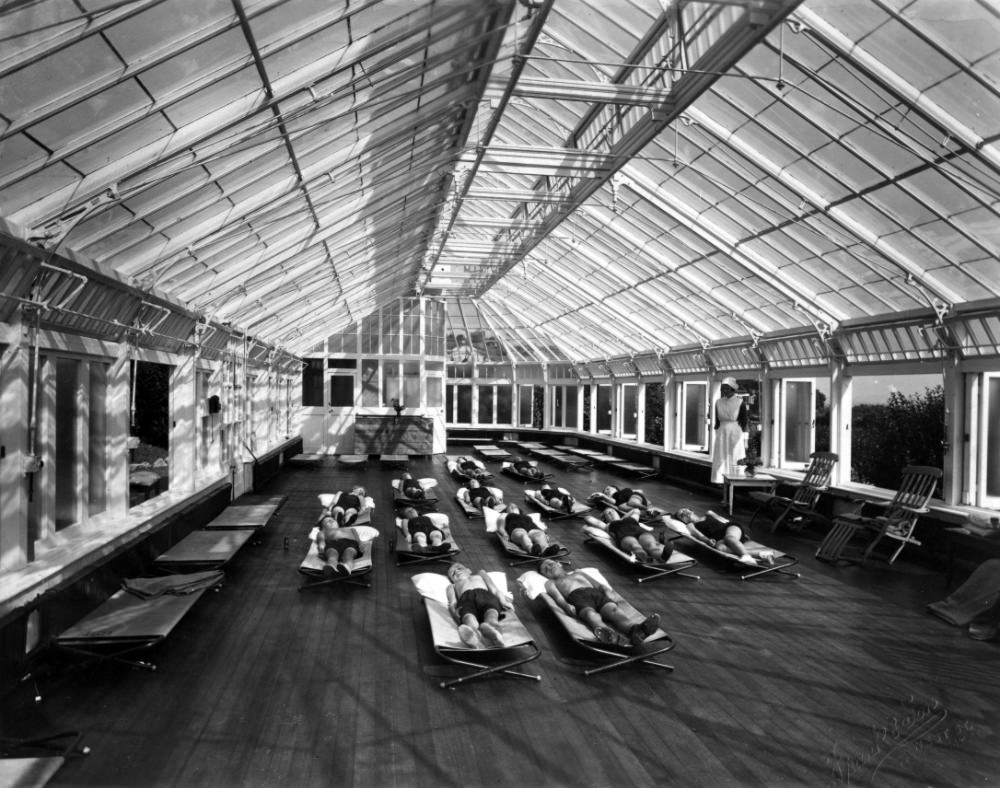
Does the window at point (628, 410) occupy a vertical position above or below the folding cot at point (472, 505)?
above

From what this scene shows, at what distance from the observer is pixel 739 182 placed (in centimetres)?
949

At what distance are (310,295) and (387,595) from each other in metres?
9.18

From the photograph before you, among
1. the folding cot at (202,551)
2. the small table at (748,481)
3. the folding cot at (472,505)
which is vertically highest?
the small table at (748,481)

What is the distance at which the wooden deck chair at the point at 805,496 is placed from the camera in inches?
424

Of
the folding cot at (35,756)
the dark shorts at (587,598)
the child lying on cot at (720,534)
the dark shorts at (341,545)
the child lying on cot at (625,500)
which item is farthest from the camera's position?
the child lying on cot at (625,500)

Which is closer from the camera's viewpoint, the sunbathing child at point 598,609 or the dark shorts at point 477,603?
the sunbathing child at point 598,609

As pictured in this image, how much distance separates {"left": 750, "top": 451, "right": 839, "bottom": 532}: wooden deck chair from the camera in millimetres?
10758

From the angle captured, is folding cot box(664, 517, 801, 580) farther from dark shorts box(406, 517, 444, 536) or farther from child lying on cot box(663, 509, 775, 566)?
dark shorts box(406, 517, 444, 536)

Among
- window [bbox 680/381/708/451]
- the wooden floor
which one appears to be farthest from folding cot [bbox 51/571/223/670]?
window [bbox 680/381/708/451]

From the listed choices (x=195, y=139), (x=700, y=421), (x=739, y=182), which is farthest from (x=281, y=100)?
(x=700, y=421)

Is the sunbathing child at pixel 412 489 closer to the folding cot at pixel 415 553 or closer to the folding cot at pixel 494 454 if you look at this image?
the folding cot at pixel 415 553
